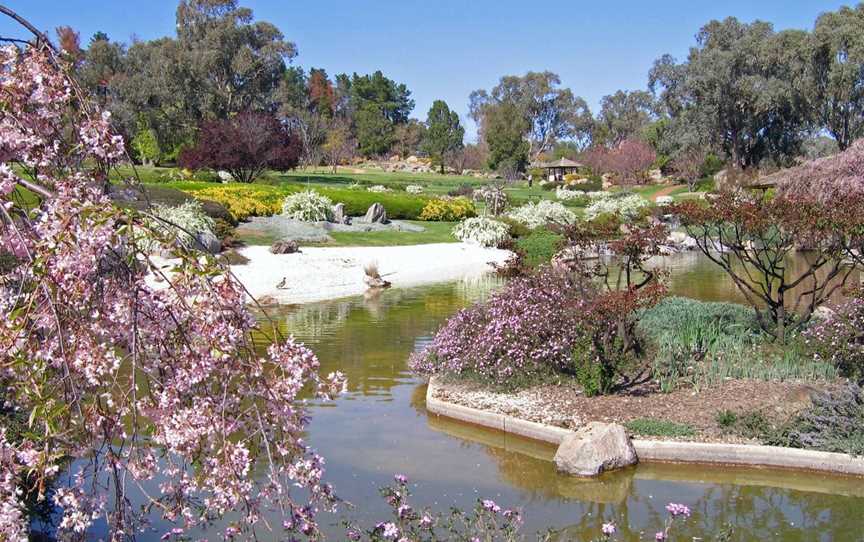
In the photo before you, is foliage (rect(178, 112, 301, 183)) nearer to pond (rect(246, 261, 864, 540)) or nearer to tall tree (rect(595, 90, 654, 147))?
pond (rect(246, 261, 864, 540))

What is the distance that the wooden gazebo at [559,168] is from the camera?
70.4 meters

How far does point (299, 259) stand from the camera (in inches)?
910

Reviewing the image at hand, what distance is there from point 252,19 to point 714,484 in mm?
57349

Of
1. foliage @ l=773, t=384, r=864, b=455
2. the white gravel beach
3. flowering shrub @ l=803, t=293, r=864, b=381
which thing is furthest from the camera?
the white gravel beach

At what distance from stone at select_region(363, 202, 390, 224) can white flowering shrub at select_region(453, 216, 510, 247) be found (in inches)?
114

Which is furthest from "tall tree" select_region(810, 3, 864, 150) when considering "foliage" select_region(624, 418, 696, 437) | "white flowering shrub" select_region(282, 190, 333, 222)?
"foliage" select_region(624, 418, 696, 437)

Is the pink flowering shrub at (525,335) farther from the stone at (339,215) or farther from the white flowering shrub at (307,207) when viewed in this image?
the stone at (339,215)

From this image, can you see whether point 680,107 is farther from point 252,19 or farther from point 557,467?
point 557,467

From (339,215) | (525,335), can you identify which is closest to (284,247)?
(339,215)

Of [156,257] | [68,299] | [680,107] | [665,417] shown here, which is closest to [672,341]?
[665,417]

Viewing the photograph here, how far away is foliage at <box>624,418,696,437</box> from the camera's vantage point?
28.2 ft

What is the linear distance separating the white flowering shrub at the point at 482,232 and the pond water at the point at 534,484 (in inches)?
735

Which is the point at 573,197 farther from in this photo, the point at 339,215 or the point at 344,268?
the point at 344,268

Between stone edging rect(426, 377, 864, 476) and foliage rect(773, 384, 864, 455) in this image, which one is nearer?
stone edging rect(426, 377, 864, 476)
